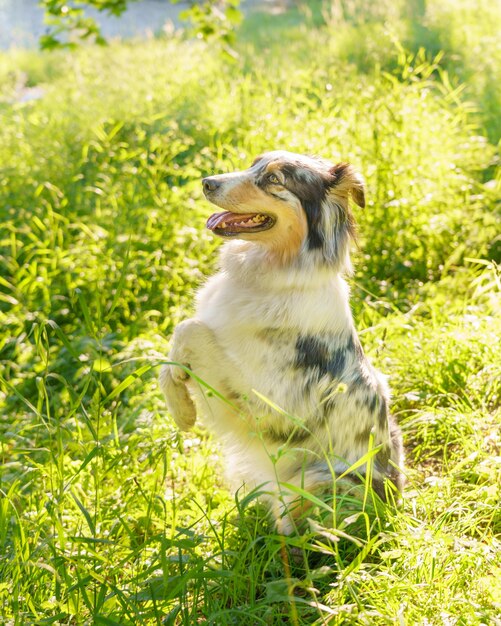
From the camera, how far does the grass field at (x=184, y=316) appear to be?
8.03ft

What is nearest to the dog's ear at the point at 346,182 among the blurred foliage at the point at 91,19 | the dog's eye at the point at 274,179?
the dog's eye at the point at 274,179

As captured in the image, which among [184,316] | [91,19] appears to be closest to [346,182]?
[184,316]

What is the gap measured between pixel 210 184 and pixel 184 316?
186cm

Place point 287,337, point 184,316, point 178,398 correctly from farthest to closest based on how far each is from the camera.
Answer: point 184,316 → point 178,398 → point 287,337

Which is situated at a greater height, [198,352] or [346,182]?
[346,182]

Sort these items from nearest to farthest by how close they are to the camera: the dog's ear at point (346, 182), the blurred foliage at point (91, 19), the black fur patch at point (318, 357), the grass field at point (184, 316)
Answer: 1. the grass field at point (184, 316)
2. the black fur patch at point (318, 357)
3. the dog's ear at point (346, 182)
4. the blurred foliage at point (91, 19)

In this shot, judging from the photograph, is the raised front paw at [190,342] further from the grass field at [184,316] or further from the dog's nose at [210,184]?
the dog's nose at [210,184]

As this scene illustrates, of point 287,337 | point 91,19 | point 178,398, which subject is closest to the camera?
point 287,337

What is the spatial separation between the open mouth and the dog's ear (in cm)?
31

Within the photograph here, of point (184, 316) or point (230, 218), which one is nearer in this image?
point (230, 218)

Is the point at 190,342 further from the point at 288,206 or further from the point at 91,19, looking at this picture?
the point at 91,19

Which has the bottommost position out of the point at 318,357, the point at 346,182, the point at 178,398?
the point at 178,398

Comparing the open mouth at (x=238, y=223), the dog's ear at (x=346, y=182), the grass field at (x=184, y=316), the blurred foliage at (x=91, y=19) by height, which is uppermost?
the blurred foliage at (x=91, y=19)

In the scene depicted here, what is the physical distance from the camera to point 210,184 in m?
2.98
